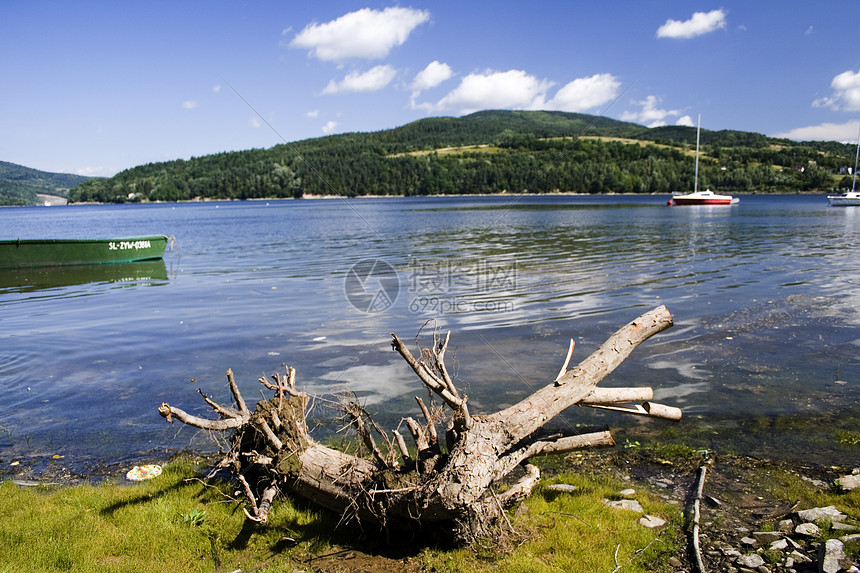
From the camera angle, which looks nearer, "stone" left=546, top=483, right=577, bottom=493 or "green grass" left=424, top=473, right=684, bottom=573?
"green grass" left=424, top=473, right=684, bottom=573

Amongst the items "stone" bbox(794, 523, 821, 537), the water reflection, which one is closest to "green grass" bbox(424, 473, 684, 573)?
"stone" bbox(794, 523, 821, 537)

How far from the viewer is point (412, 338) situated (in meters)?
13.1

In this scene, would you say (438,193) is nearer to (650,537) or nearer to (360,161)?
(360,161)

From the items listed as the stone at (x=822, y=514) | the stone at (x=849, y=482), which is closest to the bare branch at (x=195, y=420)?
the stone at (x=822, y=514)

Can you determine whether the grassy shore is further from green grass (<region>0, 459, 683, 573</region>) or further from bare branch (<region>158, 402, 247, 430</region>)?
bare branch (<region>158, 402, 247, 430</region>)

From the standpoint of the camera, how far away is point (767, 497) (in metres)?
5.90

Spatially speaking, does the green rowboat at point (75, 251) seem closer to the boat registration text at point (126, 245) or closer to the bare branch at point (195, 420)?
the boat registration text at point (126, 245)

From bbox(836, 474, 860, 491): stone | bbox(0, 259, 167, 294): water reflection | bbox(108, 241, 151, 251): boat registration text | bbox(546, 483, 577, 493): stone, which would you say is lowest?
bbox(546, 483, 577, 493): stone

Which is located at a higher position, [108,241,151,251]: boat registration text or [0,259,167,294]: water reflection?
[108,241,151,251]: boat registration text

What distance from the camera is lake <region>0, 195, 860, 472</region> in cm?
823

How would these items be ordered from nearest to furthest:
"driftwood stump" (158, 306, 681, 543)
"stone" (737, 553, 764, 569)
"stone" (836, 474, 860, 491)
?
"stone" (737, 553, 764, 569)
"driftwood stump" (158, 306, 681, 543)
"stone" (836, 474, 860, 491)

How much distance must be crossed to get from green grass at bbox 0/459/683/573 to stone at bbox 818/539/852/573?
1054 millimetres

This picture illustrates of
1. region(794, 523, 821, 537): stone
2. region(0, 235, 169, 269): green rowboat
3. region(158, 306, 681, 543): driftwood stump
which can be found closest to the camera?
region(158, 306, 681, 543): driftwood stump

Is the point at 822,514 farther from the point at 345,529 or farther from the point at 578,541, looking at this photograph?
the point at 345,529
